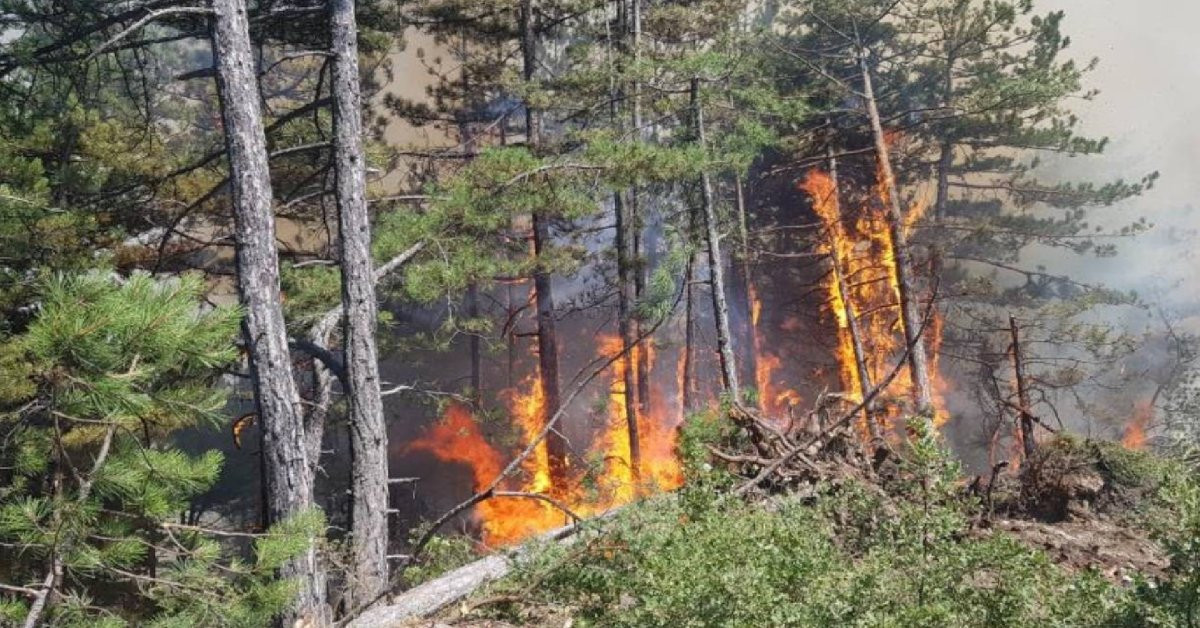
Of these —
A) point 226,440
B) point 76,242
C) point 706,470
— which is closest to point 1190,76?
point 706,470

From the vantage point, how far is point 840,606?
360 cm

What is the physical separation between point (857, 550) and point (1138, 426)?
21992 mm

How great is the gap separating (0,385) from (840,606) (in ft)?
25.8

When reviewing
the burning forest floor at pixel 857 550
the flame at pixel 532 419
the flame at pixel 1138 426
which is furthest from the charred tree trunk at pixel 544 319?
the flame at pixel 1138 426

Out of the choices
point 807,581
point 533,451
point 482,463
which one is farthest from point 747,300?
point 807,581

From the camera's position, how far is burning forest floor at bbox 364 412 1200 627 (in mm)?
3613

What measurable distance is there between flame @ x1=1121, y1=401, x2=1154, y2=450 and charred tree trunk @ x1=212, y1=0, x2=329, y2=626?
78.5 feet

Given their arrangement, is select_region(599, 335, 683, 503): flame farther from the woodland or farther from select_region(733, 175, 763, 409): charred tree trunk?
select_region(733, 175, 763, 409): charred tree trunk

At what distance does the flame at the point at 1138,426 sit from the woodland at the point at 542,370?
0.16 m

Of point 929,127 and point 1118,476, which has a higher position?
point 929,127

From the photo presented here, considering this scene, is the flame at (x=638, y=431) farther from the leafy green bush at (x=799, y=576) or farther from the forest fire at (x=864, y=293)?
the leafy green bush at (x=799, y=576)

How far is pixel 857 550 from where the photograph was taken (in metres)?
6.21

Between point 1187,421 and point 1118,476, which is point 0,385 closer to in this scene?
point 1118,476

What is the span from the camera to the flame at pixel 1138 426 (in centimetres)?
2194
